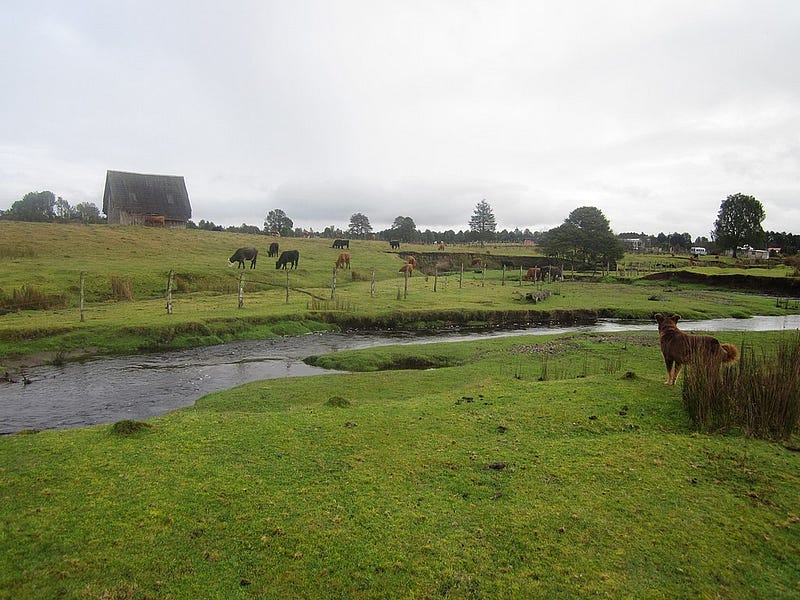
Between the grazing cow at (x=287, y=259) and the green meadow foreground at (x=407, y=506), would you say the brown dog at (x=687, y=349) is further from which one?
the grazing cow at (x=287, y=259)

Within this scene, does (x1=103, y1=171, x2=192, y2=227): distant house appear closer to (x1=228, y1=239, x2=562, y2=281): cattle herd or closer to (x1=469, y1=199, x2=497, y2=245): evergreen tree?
Result: (x1=228, y1=239, x2=562, y2=281): cattle herd

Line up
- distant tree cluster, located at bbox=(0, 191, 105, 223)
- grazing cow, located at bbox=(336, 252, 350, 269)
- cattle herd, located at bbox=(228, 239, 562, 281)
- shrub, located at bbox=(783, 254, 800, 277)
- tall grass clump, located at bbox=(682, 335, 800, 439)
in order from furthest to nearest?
distant tree cluster, located at bbox=(0, 191, 105, 223), shrub, located at bbox=(783, 254, 800, 277), grazing cow, located at bbox=(336, 252, 350, 269), cattle herd, located at bbox=(228, 239, 562, 281), tall grass clump, located at bbox=(682, 335, 800, 439)

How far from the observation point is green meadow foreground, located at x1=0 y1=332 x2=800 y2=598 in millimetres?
4648

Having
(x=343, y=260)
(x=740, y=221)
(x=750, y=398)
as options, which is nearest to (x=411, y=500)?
(x=750, y=398)

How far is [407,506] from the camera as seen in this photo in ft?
19.5

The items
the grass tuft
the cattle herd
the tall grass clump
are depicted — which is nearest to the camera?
the tall grass clump

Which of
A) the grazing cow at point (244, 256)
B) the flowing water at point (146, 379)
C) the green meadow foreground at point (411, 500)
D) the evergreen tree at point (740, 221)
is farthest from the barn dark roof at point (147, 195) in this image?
the evergreen tree at point (740, 221)

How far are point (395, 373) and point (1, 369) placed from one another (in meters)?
13.5

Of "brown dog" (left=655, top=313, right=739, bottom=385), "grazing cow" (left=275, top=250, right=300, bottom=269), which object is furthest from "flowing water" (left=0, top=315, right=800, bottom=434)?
"grazing cow" (left=275, top=250, right=300, bottom=269)

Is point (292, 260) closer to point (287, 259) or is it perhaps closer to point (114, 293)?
point (287, 259)

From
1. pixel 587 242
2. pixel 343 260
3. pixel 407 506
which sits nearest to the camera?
pixel 407 506

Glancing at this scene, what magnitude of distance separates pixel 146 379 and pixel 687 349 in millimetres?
15854

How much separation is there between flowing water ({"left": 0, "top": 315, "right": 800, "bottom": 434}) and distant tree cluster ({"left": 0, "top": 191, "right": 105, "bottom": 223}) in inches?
2080

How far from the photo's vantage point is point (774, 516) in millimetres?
5586
